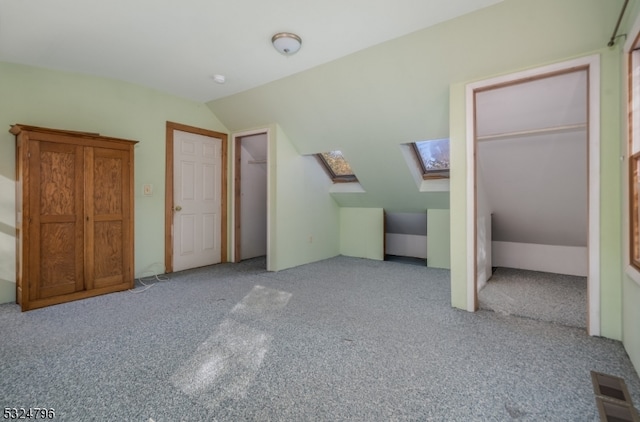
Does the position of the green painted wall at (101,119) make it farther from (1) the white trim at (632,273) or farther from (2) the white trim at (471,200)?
(1) the white trim at (632,273)

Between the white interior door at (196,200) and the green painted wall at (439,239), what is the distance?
125 inches

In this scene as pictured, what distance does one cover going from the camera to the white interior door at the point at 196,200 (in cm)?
411

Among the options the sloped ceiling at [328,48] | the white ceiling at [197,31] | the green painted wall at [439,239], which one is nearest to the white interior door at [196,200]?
the sloped ceiling at [328,48]

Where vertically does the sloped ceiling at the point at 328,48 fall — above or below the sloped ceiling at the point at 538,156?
above

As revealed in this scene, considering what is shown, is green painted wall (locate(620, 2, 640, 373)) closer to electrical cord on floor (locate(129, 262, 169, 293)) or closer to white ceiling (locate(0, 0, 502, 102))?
white ceiling (locate(0, 0, 502, 102))

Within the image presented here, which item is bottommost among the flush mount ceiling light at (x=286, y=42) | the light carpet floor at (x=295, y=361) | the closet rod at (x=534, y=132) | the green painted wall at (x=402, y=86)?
the light carpet floor at (x=295, y=361)

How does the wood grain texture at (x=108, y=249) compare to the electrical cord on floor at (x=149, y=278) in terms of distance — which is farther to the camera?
the electrical cord on floor at (x=149, y=278)

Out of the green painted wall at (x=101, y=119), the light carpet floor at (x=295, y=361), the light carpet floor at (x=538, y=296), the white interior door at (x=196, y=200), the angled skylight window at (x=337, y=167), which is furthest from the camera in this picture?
the angled skylight window at (x=337, y=167)

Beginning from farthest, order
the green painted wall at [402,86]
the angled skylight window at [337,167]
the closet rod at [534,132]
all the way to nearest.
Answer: the angled skylight window at [337,167] < the closet rod at [534,132] < the green painted wall at [402,86]

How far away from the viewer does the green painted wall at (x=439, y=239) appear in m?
4.39

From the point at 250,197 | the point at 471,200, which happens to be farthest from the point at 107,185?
the point at 471,200

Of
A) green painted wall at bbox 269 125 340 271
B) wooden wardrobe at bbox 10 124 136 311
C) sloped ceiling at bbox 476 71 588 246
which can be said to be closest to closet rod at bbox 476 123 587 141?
sloped ceiling at bbox 476 71 588 246

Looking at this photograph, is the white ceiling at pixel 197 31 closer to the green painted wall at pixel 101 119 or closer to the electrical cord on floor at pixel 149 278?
the green painted wall at pixel 101 119

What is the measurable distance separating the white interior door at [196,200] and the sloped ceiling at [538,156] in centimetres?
349
